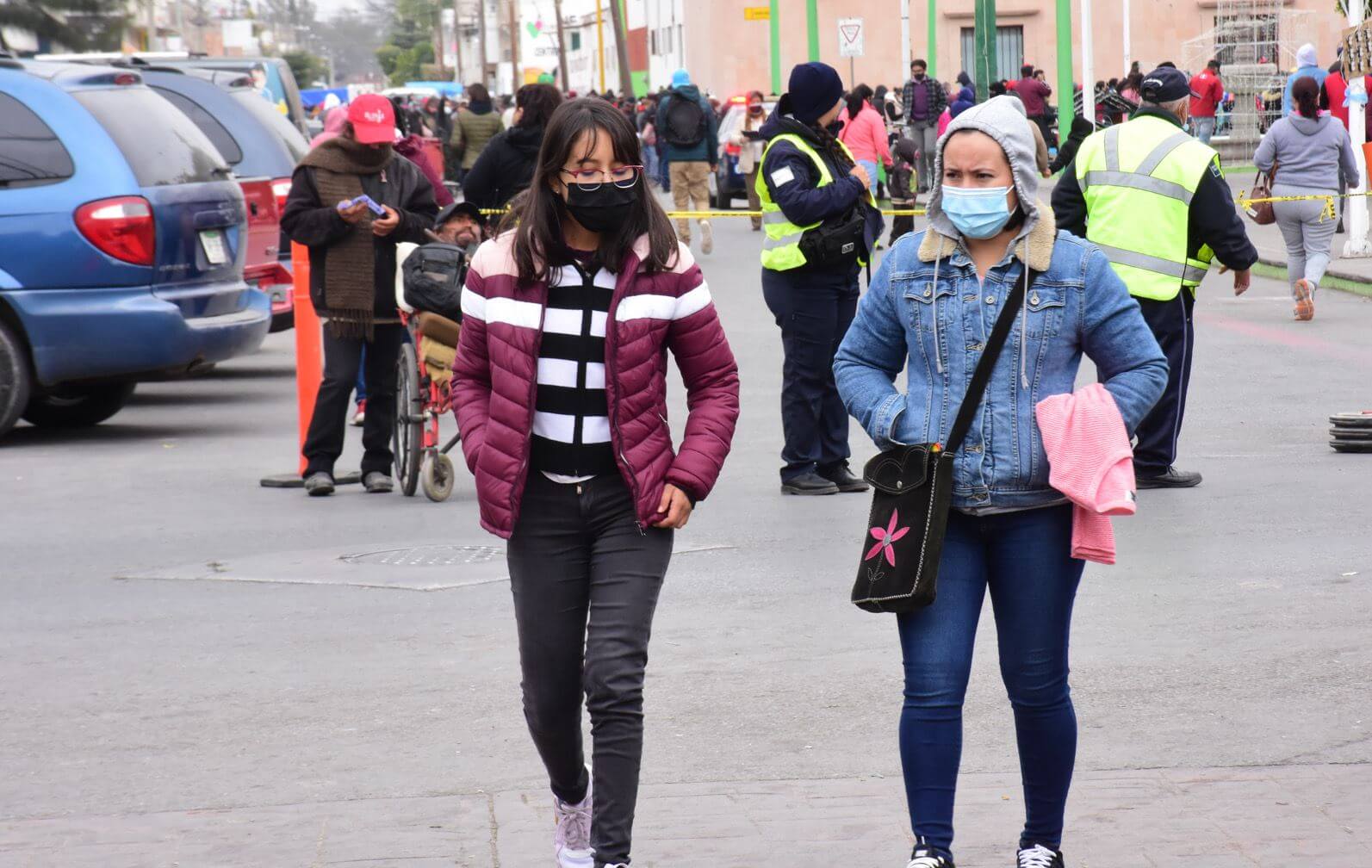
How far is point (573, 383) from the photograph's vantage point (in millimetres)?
4469

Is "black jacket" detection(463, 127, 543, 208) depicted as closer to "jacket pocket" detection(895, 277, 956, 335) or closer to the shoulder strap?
"jacket pocket" detection(895, 277, 956, 335)

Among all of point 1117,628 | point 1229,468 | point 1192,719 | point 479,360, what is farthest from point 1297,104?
point 479,360

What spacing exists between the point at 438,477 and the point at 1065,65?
26.1 metres

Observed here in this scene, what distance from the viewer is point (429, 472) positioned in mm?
10180

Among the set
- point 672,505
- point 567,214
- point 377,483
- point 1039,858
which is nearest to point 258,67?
point 377,483

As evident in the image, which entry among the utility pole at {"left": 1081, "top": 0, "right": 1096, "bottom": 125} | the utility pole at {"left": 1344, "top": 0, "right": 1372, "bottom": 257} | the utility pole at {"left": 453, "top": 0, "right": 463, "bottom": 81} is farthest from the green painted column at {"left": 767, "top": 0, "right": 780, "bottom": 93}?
the utility pole at {"left": 453, "top": 0, "right": 463, "bottom": 81}

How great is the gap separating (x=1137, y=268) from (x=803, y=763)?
453 cm

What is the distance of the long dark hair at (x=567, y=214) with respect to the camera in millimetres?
4473

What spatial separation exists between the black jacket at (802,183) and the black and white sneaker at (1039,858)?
5300mm

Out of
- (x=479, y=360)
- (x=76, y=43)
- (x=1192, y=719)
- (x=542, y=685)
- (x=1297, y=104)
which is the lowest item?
(x=1192, y=719)

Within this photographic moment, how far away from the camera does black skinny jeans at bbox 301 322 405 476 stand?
33.3ft

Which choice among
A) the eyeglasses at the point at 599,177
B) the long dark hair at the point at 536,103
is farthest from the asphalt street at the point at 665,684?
the long dark hair at the point at 536,103

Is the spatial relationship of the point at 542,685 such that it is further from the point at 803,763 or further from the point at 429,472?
the point at 429,472

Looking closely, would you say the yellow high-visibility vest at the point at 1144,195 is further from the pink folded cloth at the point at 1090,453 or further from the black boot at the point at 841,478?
the pink folded cloth at the point at 1090,453
